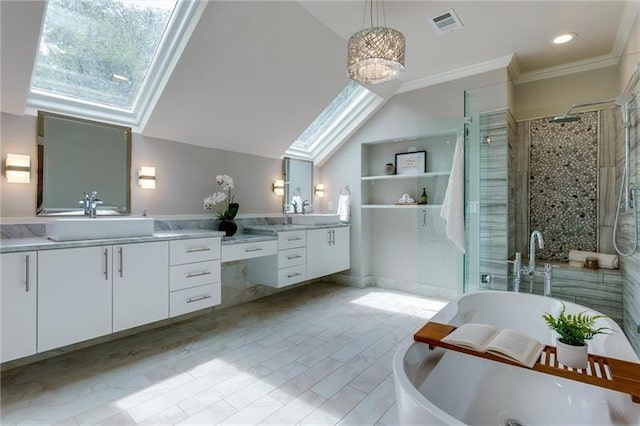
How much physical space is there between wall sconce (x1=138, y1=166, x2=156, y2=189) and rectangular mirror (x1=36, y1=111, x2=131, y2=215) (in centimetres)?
10

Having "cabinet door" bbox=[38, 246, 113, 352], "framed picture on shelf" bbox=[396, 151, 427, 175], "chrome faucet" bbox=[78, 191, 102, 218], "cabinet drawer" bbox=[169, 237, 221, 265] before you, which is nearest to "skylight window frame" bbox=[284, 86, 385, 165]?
"framed picture on shelf" bbox=[396, 151, 427, 175]

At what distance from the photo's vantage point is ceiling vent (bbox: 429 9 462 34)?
2594 mm

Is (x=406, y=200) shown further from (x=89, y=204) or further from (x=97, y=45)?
(x=97, y=45)

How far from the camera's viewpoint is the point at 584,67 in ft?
10.9

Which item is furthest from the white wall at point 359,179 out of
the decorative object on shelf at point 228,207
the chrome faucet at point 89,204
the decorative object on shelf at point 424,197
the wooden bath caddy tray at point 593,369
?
the chrome faucet at point 89,204

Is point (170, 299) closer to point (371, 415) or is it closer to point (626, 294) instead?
point (371, 415)

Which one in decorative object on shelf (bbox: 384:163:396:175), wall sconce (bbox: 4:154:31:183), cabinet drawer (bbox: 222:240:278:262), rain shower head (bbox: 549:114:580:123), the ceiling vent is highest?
the ceiling vent

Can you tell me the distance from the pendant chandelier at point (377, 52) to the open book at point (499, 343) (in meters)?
1.78

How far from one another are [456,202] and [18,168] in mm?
3583

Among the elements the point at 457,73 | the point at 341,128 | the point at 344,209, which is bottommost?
the point at 344,209

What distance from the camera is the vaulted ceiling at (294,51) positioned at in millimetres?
2346

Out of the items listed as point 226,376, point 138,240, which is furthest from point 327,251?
point 138,240

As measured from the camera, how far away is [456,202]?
3.08 m

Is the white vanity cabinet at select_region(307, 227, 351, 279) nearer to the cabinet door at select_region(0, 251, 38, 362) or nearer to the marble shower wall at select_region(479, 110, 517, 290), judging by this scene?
the marble shower wall at select_region(479, 110, 517, 290)
